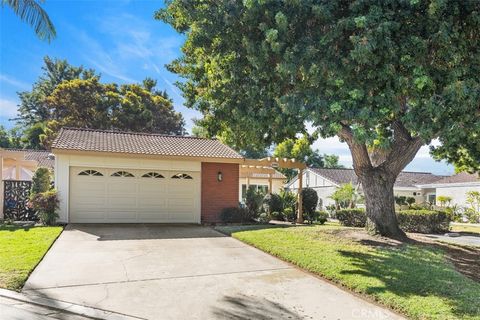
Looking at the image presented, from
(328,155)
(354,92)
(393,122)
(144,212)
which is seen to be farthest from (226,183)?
(328,155)

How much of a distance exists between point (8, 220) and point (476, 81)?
1595 centimetres

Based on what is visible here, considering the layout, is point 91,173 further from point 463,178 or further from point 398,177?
point 398,177

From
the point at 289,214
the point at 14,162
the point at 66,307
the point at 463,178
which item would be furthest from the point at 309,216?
the point at 463,178

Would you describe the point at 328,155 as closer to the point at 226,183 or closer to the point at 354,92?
the point at 226,183

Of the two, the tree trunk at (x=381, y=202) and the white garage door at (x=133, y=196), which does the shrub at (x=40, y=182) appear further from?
the tree trunk at (x=381, y=202)

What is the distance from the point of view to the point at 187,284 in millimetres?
6227

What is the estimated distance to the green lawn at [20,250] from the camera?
607 cm

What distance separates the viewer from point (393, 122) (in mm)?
10359

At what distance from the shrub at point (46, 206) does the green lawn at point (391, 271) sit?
24.2 ft

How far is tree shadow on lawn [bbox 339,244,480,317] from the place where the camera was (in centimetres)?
561

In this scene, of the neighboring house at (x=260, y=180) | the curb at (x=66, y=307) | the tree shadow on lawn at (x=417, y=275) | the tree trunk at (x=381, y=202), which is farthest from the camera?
the neighboring house at (x=260, y=180)

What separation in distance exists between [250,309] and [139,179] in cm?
1085

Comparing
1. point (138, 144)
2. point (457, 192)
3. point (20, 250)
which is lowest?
point (20, 250)

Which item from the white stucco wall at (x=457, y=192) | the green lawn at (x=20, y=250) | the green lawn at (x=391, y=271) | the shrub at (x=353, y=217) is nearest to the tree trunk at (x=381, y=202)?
the green lawn at (x=391, y=271)
